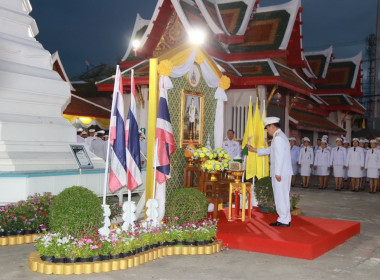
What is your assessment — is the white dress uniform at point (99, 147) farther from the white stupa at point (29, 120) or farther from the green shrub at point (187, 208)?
the green shrub at point (187, 208)

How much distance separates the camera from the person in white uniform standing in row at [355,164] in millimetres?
16609

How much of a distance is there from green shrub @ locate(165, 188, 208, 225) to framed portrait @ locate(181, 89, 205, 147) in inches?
83.2

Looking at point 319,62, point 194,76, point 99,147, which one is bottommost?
point 99,147

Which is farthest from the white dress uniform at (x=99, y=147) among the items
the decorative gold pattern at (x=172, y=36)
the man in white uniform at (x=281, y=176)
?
the man in white uniform at (x=281, y=176)

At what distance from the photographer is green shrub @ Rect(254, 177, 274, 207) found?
9.82m

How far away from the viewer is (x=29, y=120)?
29.9ft

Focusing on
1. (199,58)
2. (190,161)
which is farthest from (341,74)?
(190,161)

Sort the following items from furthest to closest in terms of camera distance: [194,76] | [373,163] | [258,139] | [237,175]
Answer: [373,163] → [258,139] → [194,76] → [237,175]

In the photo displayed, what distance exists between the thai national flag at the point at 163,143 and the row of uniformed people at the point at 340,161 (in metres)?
10.8

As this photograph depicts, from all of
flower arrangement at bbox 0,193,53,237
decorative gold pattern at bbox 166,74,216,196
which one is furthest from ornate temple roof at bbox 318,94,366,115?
flower arrangement at bbox 0,193,53,237

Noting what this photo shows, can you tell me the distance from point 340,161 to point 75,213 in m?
13.3

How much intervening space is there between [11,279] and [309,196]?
35.2 feet

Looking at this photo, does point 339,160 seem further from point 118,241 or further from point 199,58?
point 118,241

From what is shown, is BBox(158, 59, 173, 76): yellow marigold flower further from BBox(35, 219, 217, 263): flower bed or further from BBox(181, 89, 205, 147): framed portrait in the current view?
BBox(35, 219, 217, 263): flower bed
